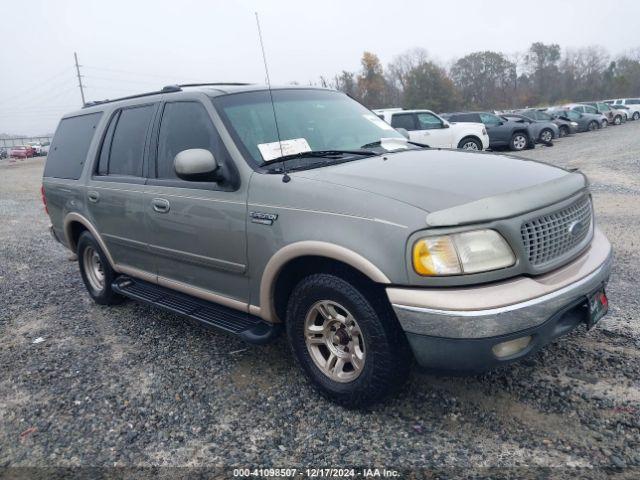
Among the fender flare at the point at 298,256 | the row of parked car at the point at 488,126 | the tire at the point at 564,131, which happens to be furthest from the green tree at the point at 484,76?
the fender flare at the point at 298,256

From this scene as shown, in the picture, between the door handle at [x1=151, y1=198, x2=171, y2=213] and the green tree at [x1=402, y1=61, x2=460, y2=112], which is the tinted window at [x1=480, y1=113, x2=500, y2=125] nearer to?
the door handle at [x1=151, y1=198, x2=171, y2=213]

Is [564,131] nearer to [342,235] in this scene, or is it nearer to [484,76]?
[342,235]

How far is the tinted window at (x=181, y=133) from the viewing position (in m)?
3.55

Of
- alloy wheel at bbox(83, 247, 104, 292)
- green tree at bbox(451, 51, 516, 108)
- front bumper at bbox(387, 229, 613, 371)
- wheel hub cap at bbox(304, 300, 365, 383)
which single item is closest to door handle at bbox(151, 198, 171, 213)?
wheel hub cap at bbox(304, 300, 365, 383)

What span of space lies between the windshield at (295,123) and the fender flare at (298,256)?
27.6 inches

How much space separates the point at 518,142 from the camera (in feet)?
65.0

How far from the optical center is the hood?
103 inches

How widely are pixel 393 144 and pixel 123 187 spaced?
86.9 inches

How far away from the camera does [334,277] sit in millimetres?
2805

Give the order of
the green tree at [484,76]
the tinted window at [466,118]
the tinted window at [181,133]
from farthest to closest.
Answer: the green tree at [484,76], the tinted window at [466,118], the tinted window at [181,133]

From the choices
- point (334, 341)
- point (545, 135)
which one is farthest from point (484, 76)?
point (334, 341)

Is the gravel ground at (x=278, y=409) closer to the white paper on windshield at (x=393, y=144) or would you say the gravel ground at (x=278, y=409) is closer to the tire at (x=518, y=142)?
the white paper on windshield at (x=393, y=144)

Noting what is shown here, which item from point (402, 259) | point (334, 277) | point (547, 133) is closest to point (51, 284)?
point (334, 277)

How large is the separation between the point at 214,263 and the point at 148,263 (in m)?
0.99
